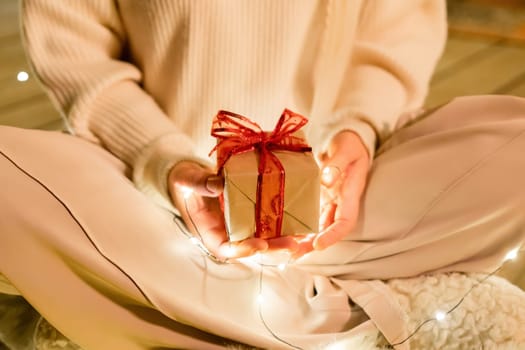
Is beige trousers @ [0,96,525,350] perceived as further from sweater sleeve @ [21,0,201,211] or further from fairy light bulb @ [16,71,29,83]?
fairy light bulb @ [16,71,29,83]

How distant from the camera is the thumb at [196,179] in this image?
2.27 ft

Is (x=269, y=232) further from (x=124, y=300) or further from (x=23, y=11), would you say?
(x=23, y=11)

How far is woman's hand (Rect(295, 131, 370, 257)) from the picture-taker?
0.75 m

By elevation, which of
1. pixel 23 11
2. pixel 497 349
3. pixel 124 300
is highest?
pixel 23 11

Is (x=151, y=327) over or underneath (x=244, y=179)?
underneath

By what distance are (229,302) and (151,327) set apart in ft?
0.31

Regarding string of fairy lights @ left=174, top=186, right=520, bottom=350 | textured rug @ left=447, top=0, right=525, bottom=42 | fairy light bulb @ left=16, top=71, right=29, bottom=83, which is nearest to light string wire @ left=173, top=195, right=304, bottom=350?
string of fairy lights @ left=174, top=186, right=520, bottom=350

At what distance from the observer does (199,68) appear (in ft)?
2.80

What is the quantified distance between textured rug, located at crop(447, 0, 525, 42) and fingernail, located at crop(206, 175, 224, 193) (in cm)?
191

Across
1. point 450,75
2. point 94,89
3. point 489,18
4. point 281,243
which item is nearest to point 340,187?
point 281,243

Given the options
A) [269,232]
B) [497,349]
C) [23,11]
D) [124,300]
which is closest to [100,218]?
[124,300]

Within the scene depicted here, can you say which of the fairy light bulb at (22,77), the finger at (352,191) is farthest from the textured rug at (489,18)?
the finger at (352,191)

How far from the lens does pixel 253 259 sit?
773 mm

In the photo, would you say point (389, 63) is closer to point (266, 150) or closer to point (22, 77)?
point (266, 150)
